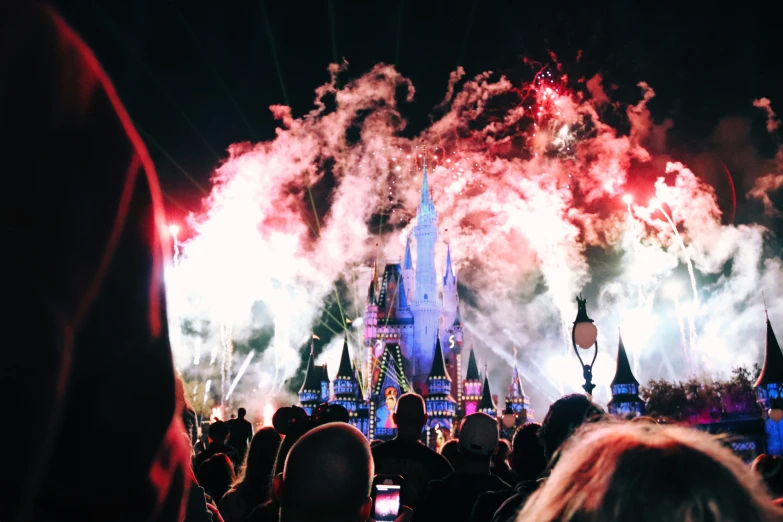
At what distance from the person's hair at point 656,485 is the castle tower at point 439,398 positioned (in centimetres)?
6863

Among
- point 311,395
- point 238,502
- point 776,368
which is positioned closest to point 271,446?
point 238,502

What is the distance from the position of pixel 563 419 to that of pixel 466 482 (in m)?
1.16

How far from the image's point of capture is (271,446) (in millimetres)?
5773

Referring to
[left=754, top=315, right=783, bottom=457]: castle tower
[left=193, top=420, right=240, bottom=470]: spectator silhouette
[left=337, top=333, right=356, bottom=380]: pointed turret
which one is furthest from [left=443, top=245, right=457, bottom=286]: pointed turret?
[left=193, top=420, right=240, bottom=470]: spectator silhouette

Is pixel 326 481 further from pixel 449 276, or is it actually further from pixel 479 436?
pixel 449 276

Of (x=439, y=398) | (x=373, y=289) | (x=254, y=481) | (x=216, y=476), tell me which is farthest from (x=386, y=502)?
(x=373, y=289)

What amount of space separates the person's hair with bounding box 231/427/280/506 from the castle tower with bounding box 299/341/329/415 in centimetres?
7092

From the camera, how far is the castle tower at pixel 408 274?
282 feet

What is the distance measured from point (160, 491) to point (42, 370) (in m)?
0.29

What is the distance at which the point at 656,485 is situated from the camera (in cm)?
145

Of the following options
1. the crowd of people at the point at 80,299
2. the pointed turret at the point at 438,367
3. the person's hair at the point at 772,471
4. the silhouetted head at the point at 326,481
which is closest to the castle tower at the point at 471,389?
the pointed turret at the point at 438,367

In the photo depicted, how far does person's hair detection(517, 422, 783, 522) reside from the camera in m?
1.42

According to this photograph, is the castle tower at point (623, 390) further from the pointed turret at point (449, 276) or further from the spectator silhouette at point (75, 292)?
the spectator silhouette at point (75, 292)

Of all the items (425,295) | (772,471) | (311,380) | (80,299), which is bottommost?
(772,471)
